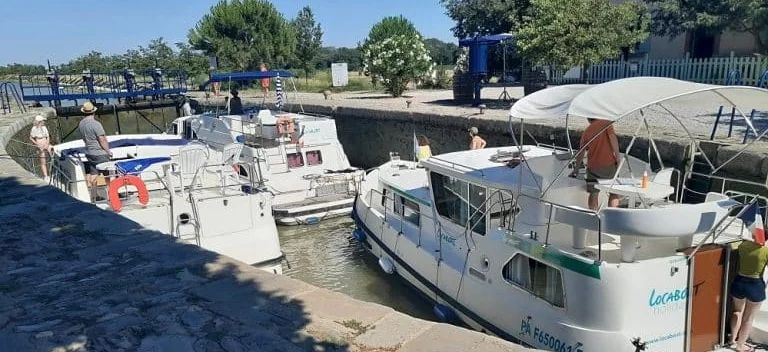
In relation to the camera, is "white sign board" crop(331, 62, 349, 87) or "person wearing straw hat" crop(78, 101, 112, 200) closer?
"person wearing straw hat" crop(78, 101, 112, 200)

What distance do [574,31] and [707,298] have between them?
1163cm

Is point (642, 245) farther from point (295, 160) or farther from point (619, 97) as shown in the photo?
point (295, 160)

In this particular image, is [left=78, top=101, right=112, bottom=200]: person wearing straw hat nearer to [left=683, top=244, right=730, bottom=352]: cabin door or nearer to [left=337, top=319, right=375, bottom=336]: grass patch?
[left=337, top=319, right=375, bottom=336]: grass patch

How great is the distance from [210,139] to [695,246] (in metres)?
13.9

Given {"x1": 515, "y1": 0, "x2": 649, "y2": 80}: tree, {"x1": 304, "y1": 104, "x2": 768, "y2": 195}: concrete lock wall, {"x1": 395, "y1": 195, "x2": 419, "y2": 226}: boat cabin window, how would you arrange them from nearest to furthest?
{"x1": 304, "y1": 104, "x2": 768, "y2": 195}: concrete lock wall
{"x1": 395, "y1": 195, "x2": 419, "y2": 226}: boat cabin window
{"x1": 515, "y1": 0, "x2": 649, "y2": 80}: tree

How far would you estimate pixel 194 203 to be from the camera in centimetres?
912

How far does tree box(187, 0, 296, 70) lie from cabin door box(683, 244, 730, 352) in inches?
1605

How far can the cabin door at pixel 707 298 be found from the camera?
5.80 m

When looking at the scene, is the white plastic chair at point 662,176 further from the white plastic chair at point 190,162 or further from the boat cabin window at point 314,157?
the boat cabin window at point 314,157

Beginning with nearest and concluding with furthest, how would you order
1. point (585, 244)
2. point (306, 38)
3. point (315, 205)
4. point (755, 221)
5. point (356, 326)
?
point (356, 326) → point (755, 221) → point (585, 244) → point (315, 205) → point (306, 38)

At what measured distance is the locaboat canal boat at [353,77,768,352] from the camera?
217 inches

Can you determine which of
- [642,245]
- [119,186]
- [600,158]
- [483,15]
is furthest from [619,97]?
[483,15]

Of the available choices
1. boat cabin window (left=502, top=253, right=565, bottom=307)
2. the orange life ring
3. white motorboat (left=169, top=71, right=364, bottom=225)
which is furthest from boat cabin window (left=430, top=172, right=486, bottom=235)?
white motorboat (left=169, top=71, right=364, bottom=225)

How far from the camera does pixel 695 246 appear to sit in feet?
19.6
